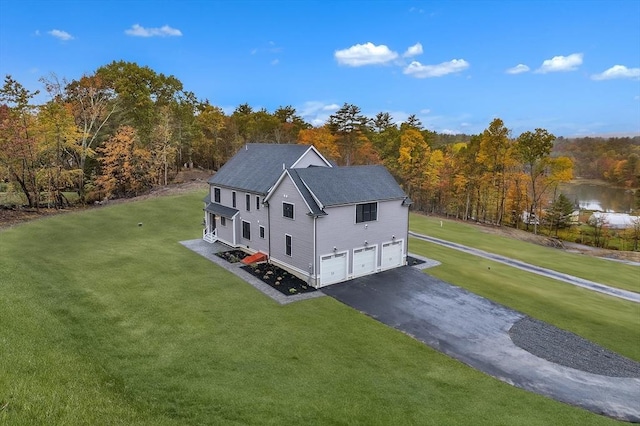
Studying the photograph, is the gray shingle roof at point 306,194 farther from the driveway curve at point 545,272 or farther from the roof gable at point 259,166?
the driveway curve at point 545,272

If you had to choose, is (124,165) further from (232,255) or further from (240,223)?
(232,255)

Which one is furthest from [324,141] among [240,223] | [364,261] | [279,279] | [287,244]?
[279,279]

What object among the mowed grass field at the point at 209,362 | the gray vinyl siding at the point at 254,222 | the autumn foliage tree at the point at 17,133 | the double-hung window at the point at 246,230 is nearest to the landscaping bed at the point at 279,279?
the mowed grass field at the point at 209,362

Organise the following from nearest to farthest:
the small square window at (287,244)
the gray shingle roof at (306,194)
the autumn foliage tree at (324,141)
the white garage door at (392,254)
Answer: the gray shingle roof at (306,194) → the small square window at (287,244) → the white garage door at (392,254) → the autumn foliage tree at (324,141)

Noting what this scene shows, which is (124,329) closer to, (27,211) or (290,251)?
(290,251)

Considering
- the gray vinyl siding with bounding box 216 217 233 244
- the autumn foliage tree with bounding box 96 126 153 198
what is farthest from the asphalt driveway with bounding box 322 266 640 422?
the autumn foliage tree with bounding box 96 126 153 198

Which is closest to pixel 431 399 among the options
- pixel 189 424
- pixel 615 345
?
pixel 189 424
